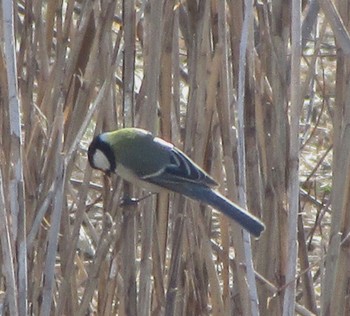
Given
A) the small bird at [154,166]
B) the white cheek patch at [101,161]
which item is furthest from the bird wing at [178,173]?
the white cheek patch at [101,161]

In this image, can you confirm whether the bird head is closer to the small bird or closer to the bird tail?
the small bird

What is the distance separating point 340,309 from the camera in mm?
2197

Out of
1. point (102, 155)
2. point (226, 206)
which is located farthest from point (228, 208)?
point (102, 155)

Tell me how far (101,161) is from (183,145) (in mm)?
220

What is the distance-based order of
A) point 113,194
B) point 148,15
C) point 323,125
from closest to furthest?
point 148,15, point 113,194, point 323,125

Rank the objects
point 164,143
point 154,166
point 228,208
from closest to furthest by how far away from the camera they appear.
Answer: point 228,208, point 164,143, point 154,166

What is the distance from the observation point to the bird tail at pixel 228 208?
201 centimetres

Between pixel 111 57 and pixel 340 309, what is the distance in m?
0.79

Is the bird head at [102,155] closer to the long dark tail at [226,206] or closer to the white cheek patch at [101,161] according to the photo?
the white cheek patch at [101,161]

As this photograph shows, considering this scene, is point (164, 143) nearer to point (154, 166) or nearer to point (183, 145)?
point (183, 145)

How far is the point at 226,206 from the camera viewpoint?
211cm

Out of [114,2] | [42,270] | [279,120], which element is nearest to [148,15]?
[114,2]

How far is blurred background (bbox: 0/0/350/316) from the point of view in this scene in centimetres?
205

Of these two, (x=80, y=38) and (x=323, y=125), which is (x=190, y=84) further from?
(x=323, y=125)
